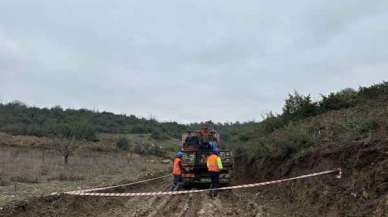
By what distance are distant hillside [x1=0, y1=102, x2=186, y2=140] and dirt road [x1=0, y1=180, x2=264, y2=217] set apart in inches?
1672

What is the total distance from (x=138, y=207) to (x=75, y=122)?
160 feet

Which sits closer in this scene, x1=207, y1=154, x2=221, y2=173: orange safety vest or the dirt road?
the dirt road

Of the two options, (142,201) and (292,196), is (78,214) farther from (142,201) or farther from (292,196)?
(292,196)

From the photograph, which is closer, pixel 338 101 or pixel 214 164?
pixel 214 164

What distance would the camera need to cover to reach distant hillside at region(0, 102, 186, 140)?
57.4 m

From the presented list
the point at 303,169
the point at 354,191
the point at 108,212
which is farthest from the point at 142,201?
the point at 354,191

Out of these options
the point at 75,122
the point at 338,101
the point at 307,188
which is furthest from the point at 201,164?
the point at 75,122

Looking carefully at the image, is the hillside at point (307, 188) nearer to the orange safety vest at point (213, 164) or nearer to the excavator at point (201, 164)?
the orange safety vest at point (213, 164)

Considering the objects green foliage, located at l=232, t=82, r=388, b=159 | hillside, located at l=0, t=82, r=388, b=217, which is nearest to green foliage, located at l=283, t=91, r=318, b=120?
green foliage, located at l=232, t=82, r=388, b=159

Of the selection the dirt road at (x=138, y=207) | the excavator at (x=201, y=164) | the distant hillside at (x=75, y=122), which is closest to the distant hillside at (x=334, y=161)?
the dirt road at (x=138, y=207)

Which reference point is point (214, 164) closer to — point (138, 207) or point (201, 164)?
point (201, 164)

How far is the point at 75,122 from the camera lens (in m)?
58.9

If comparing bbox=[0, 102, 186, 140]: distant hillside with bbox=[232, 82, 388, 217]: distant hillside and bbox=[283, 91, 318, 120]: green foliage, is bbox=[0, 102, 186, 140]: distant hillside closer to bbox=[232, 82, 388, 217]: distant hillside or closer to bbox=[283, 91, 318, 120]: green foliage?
bbox=[283, 91, 318, 120]: green foliage

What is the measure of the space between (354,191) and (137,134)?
67.7m
